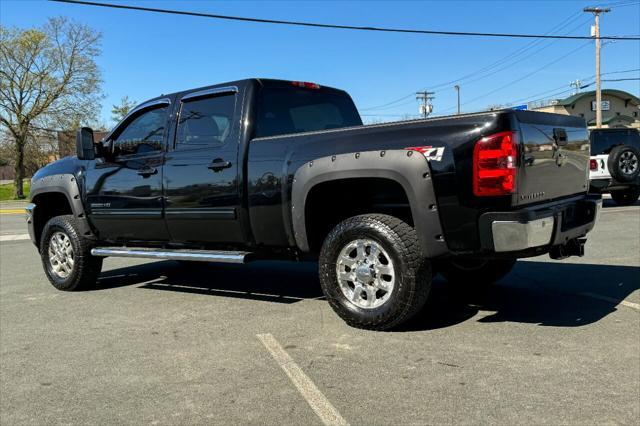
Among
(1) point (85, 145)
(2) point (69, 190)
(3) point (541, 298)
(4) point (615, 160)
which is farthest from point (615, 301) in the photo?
(4) point (615, 160)

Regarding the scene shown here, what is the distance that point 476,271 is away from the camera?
5.59 m

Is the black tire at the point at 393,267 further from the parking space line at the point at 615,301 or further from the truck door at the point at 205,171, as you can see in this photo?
the parking space line at the point at 615,301

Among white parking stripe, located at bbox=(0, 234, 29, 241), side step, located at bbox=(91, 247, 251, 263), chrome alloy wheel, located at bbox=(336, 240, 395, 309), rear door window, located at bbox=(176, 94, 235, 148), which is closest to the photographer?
chrome alloy wheel, located at bbox=(336, 240, 395, 309)

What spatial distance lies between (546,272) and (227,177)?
12.8ft

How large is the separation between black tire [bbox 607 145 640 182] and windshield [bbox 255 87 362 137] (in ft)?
28.6

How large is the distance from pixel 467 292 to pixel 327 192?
197 centimetres

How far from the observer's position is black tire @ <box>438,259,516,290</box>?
546 centimetres

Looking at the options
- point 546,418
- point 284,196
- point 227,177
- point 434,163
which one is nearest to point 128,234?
point 227,177

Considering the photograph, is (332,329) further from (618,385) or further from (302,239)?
(618,385)

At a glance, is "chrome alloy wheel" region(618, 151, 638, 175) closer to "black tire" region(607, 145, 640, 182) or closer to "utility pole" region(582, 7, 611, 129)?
"black tire" region(607, 145, 640, 182)

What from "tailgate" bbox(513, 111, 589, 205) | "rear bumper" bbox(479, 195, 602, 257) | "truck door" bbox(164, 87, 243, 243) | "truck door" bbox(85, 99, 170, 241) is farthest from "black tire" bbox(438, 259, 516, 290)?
"truck door" bbox(85, 99, 170, 241)

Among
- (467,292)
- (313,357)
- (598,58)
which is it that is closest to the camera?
(313,357)

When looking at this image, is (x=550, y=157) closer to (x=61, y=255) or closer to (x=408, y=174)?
(x=408, y=174)

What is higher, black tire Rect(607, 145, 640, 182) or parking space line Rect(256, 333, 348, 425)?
black tire Rect(607, 145, 640, 182)
